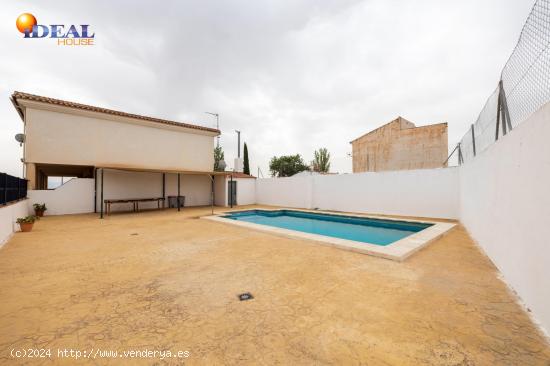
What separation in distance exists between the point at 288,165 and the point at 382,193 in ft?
97.0


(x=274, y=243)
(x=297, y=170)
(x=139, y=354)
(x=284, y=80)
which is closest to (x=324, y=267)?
(x=274, y=243)

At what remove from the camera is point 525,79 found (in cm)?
275

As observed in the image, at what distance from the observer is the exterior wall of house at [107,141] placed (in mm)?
11008

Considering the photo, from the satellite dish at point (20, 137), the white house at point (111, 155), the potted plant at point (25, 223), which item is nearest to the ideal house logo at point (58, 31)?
the white house at point (111, 155)

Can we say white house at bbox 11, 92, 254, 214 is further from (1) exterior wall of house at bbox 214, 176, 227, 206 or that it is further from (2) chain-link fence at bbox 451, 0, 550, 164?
(2) chain-link fence at bbox 451, 0, 550, 164

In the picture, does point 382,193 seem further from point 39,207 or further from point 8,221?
point 39,207

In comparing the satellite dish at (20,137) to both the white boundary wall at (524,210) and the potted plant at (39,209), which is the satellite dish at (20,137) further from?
the white boundary wall at (524,210)

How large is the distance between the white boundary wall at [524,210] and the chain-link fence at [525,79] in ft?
0.74

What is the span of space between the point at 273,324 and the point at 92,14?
1160 centimetres

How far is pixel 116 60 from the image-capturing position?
970 centimetres

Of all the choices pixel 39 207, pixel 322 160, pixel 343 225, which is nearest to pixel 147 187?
pixel 39 207

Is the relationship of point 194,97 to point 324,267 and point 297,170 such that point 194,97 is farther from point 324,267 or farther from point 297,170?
point 297,170

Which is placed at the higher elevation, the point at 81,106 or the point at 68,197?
the point at 81,106

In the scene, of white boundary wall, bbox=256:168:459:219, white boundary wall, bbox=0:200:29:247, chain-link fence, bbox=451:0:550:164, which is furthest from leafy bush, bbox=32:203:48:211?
chain-link fence, bbox=451:0:550:164
